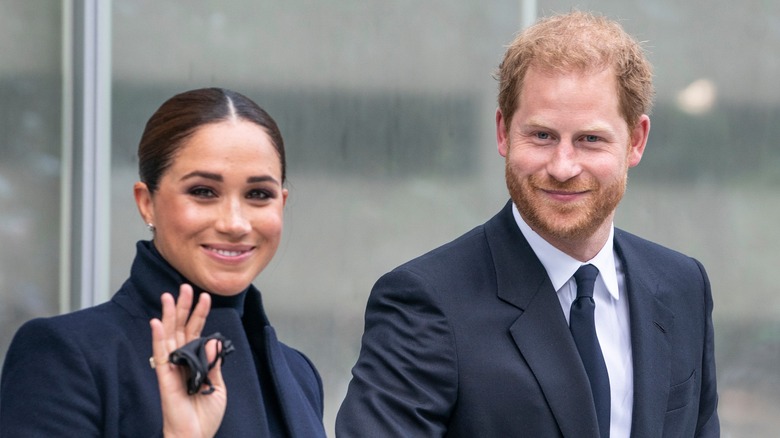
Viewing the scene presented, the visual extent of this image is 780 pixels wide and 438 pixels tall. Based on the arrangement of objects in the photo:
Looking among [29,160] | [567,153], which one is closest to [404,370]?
[567,153]

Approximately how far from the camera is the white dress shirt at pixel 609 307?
107 inches

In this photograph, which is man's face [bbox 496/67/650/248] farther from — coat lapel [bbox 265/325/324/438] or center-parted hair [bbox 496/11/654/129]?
coat lapel [bbox 265/325/324/438]

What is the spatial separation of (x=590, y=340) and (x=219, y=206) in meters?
0.84

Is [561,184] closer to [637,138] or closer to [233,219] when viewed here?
[637,138]

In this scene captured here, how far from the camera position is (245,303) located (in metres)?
3.08

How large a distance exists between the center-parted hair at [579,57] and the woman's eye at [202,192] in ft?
2.14

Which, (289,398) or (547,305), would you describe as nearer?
(547,305)

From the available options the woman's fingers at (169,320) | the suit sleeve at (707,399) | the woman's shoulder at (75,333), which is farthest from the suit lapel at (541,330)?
the woman's shoulder at (75,333)

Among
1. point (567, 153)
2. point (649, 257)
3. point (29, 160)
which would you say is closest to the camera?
point (567, 153)

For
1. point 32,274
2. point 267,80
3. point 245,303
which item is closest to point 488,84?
point 267,80

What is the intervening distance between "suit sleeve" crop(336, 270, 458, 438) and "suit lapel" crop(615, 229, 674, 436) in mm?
413

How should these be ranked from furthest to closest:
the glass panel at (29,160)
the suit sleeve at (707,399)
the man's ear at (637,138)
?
1. the glass panel at (29,160)
2. the suit sleeve at (707,399)
3. the man's ear at (637,138)

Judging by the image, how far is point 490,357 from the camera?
2.60 m

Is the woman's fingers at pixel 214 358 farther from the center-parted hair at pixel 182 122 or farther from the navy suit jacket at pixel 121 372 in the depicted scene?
the center-parted hair at pixel 182 122
